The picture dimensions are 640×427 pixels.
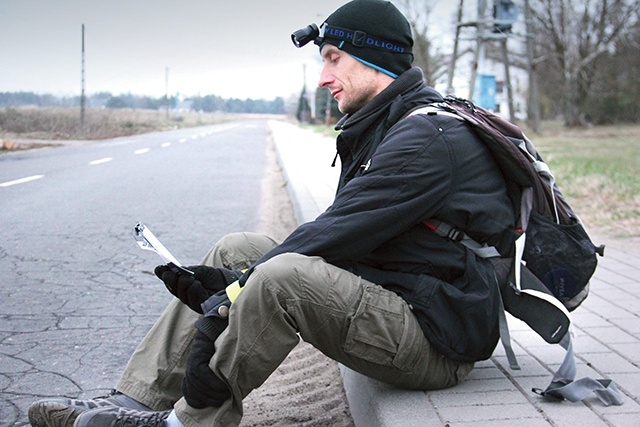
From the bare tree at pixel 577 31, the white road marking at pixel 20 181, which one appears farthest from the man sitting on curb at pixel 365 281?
the bare tree at pixel 577 31

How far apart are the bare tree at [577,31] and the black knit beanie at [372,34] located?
41208 millimetres

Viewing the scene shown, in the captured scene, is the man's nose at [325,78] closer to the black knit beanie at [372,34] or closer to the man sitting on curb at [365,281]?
the man sitting on curb at [365,281]

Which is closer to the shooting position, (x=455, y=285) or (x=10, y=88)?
(x=455, y=285)

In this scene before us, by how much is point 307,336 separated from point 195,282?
0.44 m

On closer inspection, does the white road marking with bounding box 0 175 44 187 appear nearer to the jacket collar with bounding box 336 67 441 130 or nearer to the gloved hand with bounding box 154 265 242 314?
the gloved hand with bounding box 154 265 242 314

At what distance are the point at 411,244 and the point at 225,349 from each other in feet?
2.40

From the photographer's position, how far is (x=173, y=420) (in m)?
2.60

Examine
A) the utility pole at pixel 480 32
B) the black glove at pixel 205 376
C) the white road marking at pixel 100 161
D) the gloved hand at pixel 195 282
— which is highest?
the utility pole at pixel 480 32

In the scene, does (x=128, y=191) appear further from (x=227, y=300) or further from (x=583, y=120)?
(x=583, y=120)

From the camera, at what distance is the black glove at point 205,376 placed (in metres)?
2.49

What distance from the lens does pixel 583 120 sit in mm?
44312

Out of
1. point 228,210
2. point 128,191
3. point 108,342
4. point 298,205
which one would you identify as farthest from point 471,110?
point 128,191

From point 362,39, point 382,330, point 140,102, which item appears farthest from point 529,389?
point 140,102

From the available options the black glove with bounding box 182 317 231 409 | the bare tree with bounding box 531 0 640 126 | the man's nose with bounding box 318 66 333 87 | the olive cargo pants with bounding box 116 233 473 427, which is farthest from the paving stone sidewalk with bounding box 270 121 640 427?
the bare tree with bounding box 531 0 640 126
